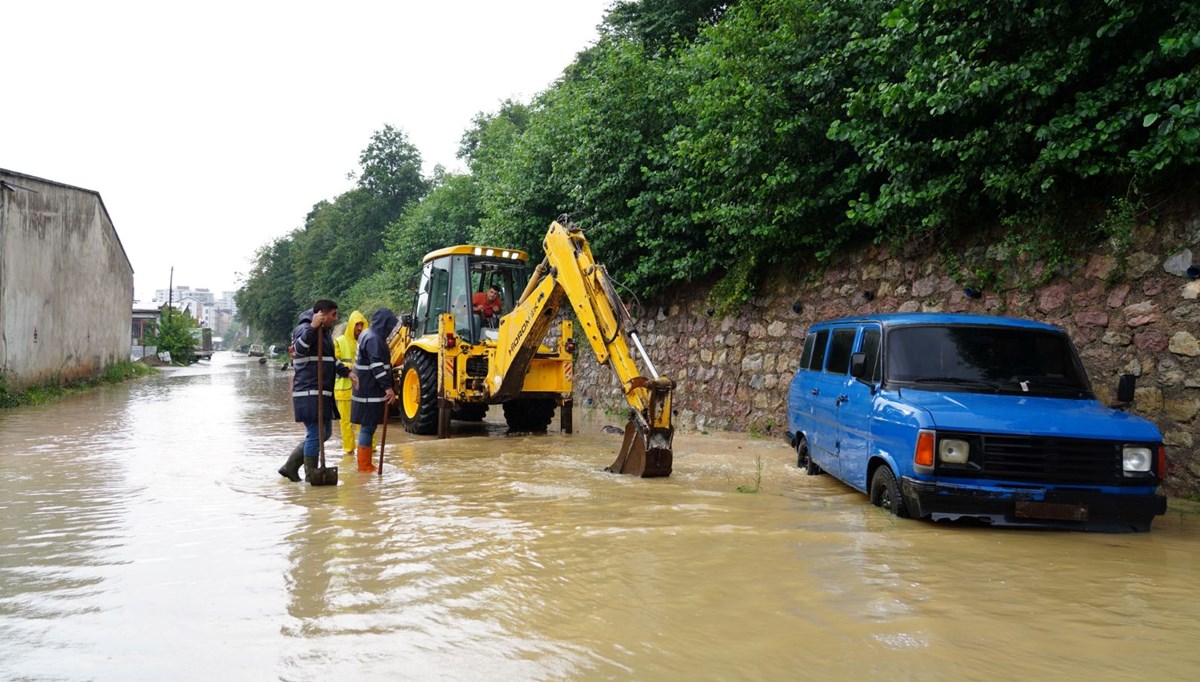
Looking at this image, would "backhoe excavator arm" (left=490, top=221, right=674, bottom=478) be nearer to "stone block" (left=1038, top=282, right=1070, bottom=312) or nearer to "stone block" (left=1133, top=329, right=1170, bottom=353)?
"stone block" (left=1038, top=282, right=1070, bottom=312)

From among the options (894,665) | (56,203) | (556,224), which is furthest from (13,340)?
(894,665)

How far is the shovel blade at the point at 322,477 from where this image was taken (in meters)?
8.11

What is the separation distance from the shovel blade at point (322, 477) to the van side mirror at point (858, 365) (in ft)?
16.7

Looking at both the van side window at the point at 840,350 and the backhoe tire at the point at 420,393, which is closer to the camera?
the van side window at the point at 840,350

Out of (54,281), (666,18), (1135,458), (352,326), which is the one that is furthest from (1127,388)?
(54,281)

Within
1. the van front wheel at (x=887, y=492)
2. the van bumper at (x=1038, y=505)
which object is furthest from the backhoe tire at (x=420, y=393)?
the van bumper at (x=1038, y=505)

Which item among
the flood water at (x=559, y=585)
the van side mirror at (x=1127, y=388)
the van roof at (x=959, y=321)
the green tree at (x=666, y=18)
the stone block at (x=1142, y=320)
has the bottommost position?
the flood water at (x=559, y=585)

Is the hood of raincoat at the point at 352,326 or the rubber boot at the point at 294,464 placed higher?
the hood of raincoat at the point at 352,326

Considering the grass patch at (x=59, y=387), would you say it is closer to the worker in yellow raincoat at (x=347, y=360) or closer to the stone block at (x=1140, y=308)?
the worker in yellow raincoat at (x=347, y=360)

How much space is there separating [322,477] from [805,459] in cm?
508

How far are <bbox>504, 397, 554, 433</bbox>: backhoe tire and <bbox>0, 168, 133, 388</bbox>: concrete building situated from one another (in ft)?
39.1

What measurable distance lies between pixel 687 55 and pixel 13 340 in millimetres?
16169

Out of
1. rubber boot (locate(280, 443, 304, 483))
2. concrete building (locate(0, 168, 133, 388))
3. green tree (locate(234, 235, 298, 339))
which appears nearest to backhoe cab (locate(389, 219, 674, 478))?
rubber boot (locate(280, 443, 304, 483))

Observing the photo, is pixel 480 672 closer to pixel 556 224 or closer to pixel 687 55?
pixel 556 224
